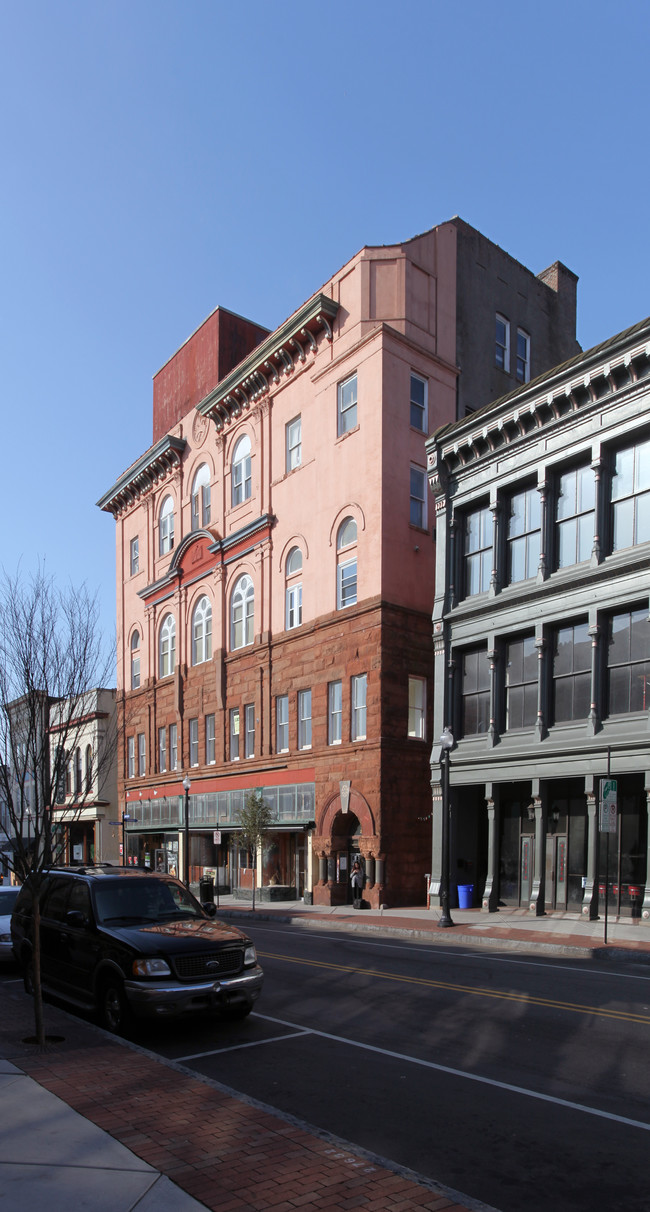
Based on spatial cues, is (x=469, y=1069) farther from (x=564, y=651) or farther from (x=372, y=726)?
(x=372, y=726)

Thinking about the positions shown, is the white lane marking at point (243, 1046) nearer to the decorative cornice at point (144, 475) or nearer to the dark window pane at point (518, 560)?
the dark window pane at point (518, 560)

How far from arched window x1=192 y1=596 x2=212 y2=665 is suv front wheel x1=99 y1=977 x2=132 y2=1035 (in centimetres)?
3458

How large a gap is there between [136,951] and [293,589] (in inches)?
1112

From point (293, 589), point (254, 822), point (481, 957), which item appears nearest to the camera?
point (481, 957)

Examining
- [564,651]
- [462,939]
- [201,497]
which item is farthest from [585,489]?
[201,497]

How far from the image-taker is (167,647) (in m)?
50.0

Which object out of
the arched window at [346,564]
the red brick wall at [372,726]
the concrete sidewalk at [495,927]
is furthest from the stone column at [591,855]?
the arched window at [346,564]

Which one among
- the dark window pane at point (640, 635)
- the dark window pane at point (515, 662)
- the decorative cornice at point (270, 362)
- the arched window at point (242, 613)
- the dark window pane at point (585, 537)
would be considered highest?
the decorative cornice at point (270, 362)

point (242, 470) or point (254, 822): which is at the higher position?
point (242, 470)

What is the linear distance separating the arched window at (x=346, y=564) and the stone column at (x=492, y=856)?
9174 millimetres

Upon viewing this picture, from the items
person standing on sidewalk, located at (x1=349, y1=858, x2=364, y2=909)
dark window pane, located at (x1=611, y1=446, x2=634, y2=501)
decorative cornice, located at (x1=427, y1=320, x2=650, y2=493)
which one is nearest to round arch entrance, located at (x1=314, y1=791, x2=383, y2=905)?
person standing on sidewalk, located at (x1=349, y1=858, x2=364, y2=909)

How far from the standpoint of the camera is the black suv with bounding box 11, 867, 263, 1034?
9.65 m

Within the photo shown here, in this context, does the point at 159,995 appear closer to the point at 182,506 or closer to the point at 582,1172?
the point at 582,1172

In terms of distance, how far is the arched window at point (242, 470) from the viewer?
42031mm
